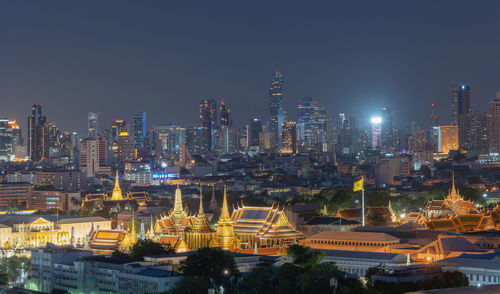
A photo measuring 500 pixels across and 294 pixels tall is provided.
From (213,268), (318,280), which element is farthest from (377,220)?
(318,280)

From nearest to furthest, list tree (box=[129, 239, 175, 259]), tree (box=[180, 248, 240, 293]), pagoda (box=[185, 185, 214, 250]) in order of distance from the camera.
Result: tree (box=[180, 248, 240, 293])
tree (box=[129, 239, 175, 259])
pagoda (box=[185, 185, 214, 250])

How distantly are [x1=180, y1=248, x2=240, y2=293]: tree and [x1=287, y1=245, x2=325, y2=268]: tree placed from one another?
3.69 meters

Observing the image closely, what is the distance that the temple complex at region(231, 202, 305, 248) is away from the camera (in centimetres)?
7956

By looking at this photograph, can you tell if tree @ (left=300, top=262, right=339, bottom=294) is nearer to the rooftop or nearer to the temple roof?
the rooftop

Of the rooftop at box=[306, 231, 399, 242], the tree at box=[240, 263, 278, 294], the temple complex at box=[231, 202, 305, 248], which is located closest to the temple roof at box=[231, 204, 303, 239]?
the temple complex at box=[231, 202, 305, 248]

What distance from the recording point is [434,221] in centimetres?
9194

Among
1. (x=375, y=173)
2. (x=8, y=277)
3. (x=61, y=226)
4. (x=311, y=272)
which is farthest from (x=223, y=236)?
(x=375, y=173)

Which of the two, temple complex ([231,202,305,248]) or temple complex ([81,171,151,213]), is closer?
temple complex ([231,202,305,248])

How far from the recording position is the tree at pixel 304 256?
62753 millimetres

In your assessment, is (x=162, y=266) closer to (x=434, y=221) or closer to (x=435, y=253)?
(x=435, y=253)

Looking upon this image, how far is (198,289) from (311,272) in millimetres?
6314

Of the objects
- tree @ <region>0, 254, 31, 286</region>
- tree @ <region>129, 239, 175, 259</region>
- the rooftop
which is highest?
the rooftop

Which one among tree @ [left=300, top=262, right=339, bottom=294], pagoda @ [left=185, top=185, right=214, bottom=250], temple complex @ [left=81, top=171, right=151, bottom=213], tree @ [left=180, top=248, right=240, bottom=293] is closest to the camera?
tree @ [left=300, top=262, right=339, bottom=294]

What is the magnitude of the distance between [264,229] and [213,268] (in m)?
18.3
